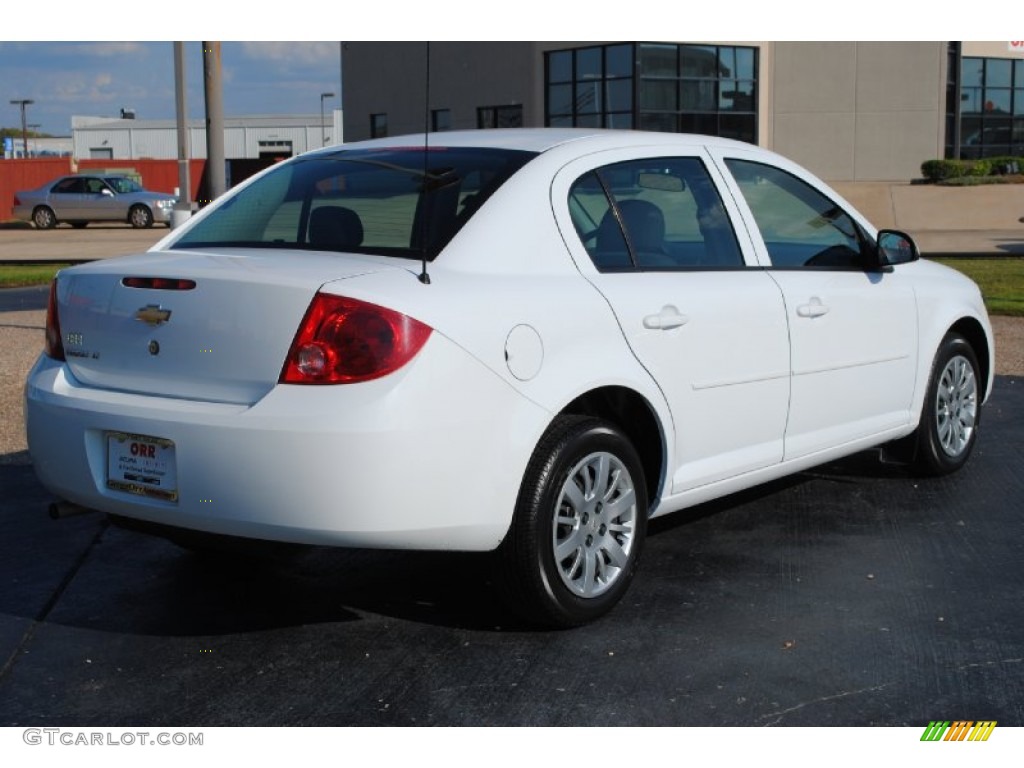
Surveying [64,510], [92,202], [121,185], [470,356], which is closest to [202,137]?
[121,185]

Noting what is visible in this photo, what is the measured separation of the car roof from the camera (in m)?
5.06

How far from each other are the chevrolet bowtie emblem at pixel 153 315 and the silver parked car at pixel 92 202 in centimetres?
3337

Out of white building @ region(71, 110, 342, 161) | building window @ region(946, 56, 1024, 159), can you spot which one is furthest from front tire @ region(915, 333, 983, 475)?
white building @ region(71, 110, 342, 161)

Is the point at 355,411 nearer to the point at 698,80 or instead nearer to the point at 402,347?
the point at 402,347

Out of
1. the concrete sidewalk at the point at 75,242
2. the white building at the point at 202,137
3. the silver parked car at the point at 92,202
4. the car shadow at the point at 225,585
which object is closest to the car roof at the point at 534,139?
the car shadow at the point at 225,585

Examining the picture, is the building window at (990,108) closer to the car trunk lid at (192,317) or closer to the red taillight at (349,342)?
the car trunk lid at (192,317)

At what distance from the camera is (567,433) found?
446 cm

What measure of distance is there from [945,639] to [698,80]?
115 ft

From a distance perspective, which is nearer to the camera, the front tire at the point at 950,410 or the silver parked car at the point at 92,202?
the front tire at the point at 950,410

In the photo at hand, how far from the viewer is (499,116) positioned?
40906 mm

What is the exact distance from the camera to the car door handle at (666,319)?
4812 millimetres

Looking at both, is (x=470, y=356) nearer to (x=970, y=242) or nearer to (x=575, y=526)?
(x=575, y=526)

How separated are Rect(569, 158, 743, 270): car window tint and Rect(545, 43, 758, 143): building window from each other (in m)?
32.3

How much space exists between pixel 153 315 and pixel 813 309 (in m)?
2.71
